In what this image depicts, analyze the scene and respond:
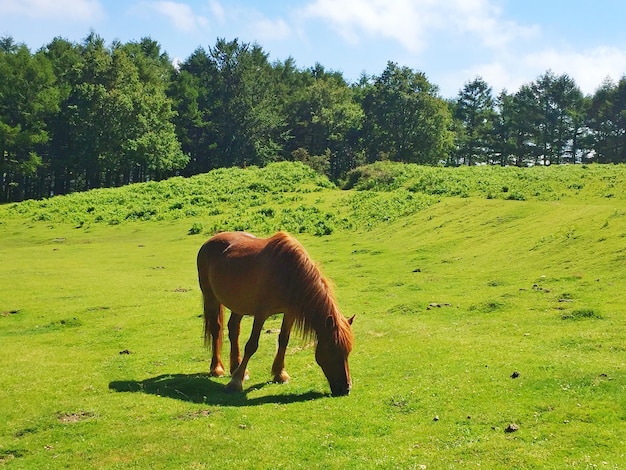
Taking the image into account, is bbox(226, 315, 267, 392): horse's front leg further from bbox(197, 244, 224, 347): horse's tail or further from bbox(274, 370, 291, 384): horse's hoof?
bbox(197, 244, 224, 347): horse's tail

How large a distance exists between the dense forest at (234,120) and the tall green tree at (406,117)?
125 millimetres

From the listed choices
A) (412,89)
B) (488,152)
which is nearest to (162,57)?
(412,89)

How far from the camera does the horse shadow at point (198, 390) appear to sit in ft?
29.8

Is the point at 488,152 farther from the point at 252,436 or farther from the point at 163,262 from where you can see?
the point at 252,436

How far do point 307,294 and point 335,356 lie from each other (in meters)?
1.12

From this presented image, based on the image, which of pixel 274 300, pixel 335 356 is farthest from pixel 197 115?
pixel 335 356

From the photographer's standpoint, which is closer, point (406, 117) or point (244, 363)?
point (244, 363)

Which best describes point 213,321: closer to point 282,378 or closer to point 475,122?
point 282,378

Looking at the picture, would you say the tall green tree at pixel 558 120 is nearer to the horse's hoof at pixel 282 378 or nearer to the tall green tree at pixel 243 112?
the tall green tree at pixel 243 112

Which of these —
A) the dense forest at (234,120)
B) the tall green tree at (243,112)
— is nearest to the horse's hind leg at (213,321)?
the dense forest at (234,120)

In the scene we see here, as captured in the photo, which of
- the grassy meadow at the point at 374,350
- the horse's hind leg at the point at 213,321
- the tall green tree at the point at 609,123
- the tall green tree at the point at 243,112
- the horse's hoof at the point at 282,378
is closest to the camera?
the grassy meadow at the point at 374,350

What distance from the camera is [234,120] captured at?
3034 inches

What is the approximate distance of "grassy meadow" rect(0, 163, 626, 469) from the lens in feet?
22.9

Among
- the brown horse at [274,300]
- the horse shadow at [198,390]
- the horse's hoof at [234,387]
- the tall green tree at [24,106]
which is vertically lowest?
the horse shadow at [198,390]
